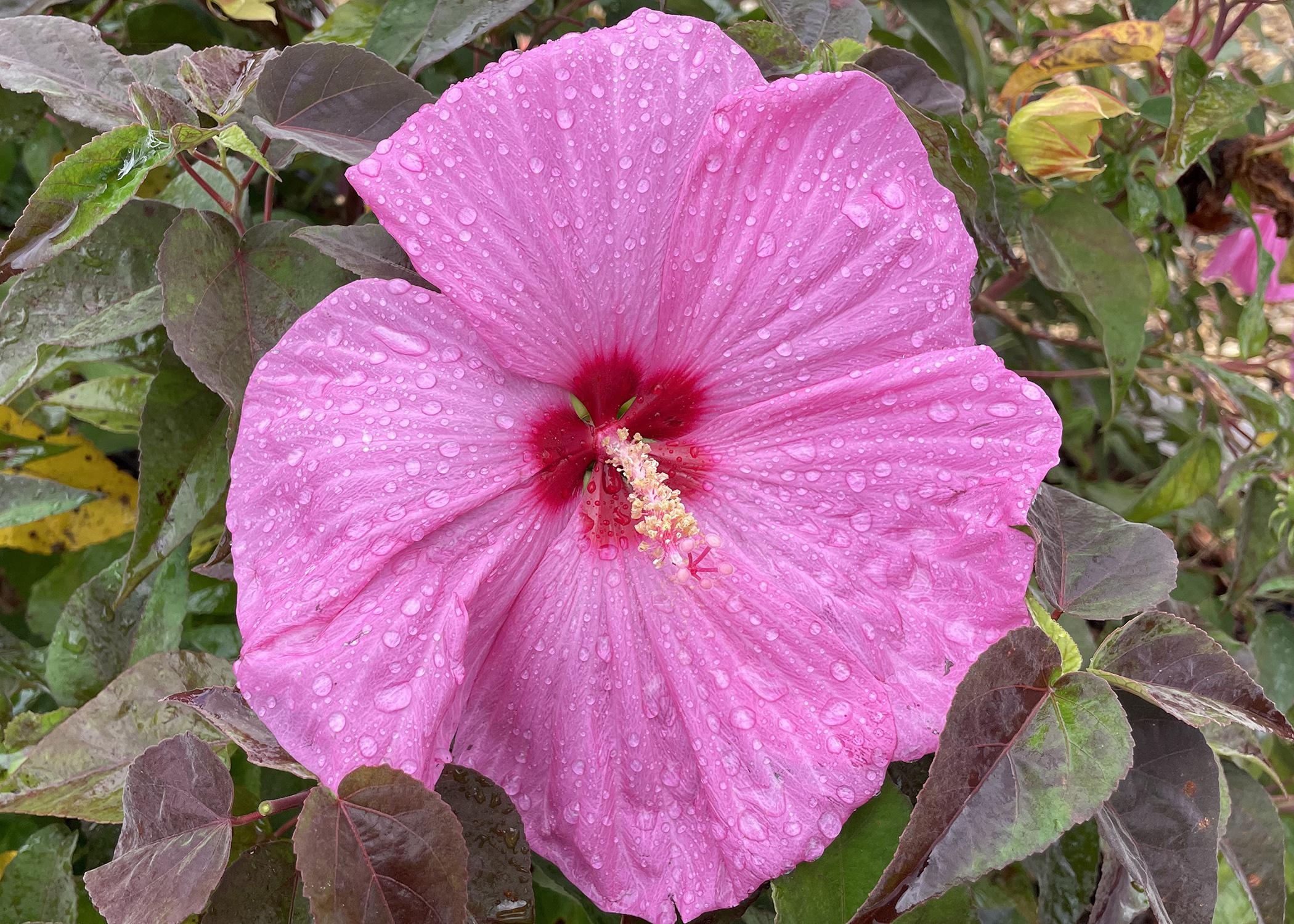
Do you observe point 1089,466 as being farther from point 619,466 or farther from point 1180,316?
point 619,466

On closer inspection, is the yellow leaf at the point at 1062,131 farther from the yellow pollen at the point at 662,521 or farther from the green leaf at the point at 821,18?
the yellow pollen at the point at 662,521

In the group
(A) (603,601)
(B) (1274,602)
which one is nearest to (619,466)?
(A) (603,601)

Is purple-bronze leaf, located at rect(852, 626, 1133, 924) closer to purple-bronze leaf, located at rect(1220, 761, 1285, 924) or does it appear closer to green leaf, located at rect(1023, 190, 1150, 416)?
purple-bronze leaf, located at rect(1220, 761, 1285, 924)

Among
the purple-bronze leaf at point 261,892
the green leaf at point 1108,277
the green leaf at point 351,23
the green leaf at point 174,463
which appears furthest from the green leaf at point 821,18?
the purple-bronze leaf at point 261,892

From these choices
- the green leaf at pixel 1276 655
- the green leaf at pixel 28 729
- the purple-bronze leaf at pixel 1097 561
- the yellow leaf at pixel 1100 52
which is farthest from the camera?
the green leaf at pixel 1276 655

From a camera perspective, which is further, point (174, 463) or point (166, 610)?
point (166, 610)

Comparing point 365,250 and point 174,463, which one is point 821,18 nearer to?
point 365,250

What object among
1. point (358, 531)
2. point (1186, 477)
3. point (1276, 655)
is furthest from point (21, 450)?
point (1276, 655)

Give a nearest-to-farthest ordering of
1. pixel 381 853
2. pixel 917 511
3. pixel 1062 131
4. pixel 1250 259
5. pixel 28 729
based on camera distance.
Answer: pixel 381 853 < pixel 917 511 < pixel 28 729 < pixel 1062 131 < pixel 1250 259

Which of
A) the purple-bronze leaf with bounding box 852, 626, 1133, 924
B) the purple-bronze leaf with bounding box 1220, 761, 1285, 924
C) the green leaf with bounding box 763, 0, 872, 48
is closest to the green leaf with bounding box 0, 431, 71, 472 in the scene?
the green leaf with bounding box 763, 0, 872, 48
